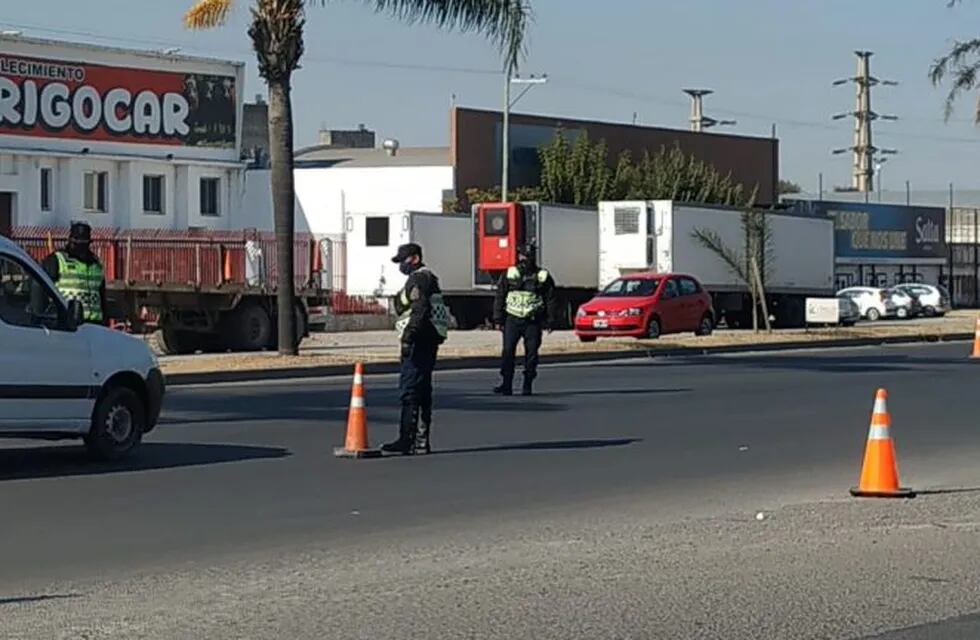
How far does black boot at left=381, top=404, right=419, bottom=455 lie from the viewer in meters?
15.9

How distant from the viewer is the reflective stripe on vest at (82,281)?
1755 centimetres

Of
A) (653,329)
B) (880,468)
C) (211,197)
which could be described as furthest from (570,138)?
(880,468)

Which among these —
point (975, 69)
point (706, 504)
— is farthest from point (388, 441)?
point (975, 69)

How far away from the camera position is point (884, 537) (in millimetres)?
11477

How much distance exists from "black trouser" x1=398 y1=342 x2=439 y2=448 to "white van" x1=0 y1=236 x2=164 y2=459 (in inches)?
85.3

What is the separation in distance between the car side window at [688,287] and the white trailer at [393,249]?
8606mm

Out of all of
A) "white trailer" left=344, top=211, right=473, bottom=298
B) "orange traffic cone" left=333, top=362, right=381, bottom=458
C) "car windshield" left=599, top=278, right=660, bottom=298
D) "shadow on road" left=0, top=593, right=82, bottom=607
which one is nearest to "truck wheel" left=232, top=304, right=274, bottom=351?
"car windshield" left=599, top=278, right=660, bottom=298

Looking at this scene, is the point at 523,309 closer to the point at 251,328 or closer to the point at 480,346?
the point at 480,346

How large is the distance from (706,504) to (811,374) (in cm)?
1529

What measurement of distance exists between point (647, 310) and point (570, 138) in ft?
88.5

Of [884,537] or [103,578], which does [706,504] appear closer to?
[884,537]

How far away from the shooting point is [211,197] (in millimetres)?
52375

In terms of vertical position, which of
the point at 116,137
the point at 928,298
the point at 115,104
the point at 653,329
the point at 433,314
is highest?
the point at 115,104

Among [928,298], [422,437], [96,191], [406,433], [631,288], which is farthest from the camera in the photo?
[928,298]
